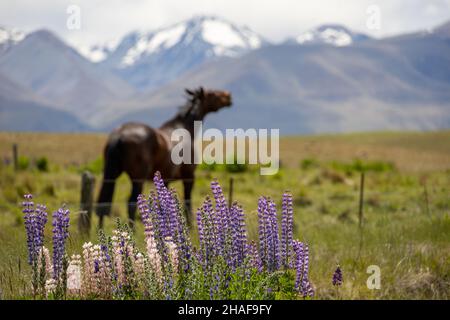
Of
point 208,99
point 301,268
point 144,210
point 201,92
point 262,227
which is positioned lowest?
point 301,268

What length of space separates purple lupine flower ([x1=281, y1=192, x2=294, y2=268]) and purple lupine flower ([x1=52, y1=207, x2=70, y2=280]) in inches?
65.1

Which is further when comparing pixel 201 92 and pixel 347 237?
pixel 201 92

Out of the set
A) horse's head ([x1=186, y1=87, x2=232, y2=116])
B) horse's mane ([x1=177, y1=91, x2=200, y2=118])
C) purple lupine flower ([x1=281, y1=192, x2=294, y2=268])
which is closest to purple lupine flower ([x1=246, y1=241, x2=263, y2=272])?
purple lupine flower ([x1=281, y1=192, x2=294, y2=268])

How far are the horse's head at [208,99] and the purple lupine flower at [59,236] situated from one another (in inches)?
391

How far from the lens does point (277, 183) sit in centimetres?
2392

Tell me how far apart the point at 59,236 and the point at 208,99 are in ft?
34.7

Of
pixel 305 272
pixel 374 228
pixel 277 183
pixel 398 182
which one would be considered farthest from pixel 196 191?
pixel 305 272

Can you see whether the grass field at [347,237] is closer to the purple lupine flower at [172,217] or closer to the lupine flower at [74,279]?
the lupine flower at [74,279]

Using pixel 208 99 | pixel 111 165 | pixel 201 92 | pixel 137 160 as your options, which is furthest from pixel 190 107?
pixel 111 165

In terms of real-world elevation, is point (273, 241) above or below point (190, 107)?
below

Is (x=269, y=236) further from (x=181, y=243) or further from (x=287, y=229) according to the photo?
(x=181, y=243)

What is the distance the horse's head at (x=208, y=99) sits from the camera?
15227 millimetres

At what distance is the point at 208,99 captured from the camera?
1555 cm
